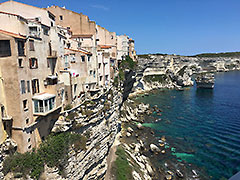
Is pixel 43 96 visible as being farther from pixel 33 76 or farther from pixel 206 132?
pixel 206 132

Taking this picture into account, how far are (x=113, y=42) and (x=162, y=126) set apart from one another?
31743 millimetres

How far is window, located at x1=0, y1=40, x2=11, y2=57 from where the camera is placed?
1641cm

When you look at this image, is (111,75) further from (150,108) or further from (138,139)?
(150,108)

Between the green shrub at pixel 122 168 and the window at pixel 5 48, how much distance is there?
25.1m

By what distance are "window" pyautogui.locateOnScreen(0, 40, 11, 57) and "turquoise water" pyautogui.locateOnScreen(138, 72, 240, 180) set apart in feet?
114

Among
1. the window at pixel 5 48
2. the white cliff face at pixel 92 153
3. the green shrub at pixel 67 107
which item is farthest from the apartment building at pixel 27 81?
→ the white cliff face at pixel 92 153

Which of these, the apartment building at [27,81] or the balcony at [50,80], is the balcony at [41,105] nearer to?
the apartment building at [27,81]

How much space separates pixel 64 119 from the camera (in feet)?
74.3

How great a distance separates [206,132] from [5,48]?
46.8 meters

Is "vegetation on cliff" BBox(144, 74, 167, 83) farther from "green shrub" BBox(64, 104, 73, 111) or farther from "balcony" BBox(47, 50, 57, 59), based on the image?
"balcony" BBox(47, 50, 57, 59)

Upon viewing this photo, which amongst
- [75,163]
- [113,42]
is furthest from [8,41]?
[113,42]

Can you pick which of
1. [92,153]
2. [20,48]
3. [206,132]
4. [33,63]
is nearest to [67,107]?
[33,63]

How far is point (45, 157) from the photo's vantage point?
19.5m

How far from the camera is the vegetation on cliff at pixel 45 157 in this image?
17.1 metres
